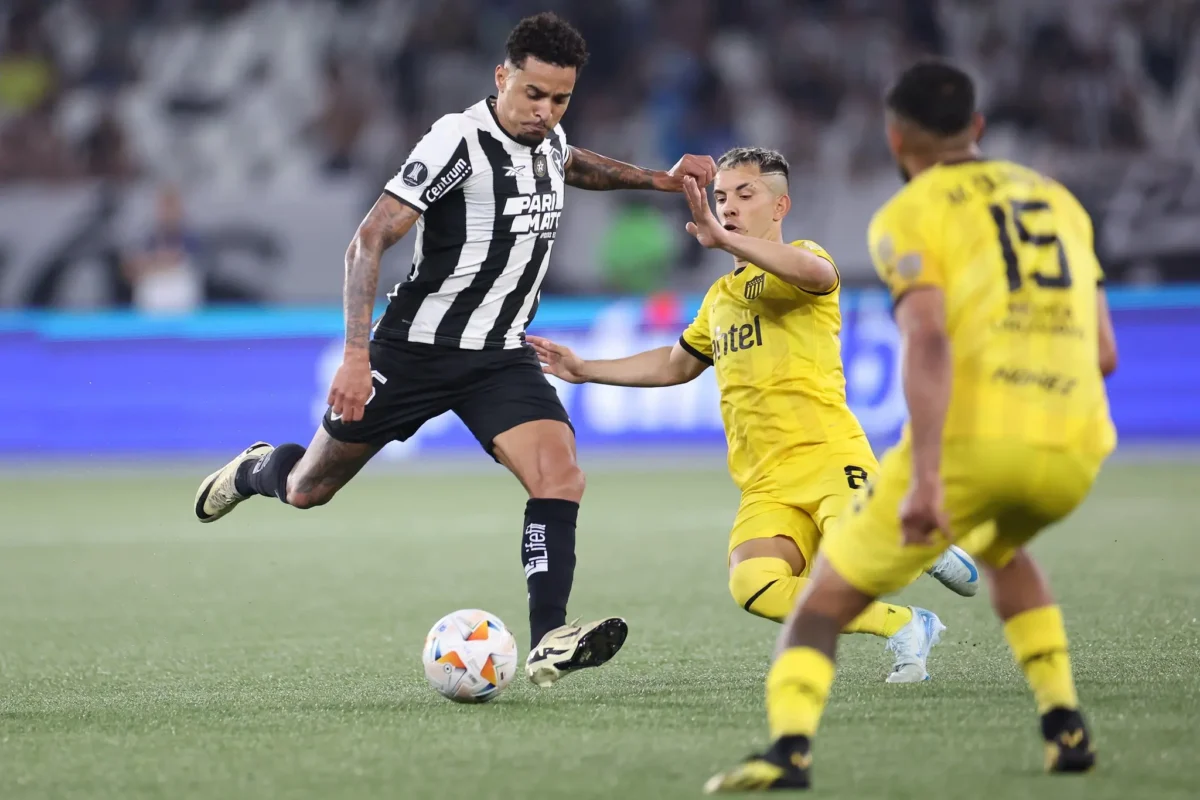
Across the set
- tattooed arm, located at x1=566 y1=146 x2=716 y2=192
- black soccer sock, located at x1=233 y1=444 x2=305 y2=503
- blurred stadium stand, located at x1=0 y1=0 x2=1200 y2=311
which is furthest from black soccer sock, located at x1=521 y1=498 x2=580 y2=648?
blurred stadium stand, located at x1=0 y1=0 x2=1200 y2=311

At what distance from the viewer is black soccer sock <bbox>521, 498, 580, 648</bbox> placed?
551 cm

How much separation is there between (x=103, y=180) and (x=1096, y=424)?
16.4 m

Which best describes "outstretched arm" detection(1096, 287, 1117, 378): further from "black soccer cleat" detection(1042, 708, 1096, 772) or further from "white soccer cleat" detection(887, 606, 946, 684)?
"white soccer cleat" detection(887, 606, 946, 684)

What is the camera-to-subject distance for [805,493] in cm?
558

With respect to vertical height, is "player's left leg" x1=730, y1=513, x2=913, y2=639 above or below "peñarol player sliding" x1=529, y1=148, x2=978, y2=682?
below

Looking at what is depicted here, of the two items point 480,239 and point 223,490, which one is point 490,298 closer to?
point 480,239

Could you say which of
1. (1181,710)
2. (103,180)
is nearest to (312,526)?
(1181,710)

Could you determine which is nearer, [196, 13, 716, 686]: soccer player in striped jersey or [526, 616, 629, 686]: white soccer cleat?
[526, 616, 629, 686]: white soccer cleat

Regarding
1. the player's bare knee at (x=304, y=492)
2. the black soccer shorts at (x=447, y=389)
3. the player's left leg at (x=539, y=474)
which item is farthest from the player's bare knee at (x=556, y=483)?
the player's bare knee at (x=304, y=492)

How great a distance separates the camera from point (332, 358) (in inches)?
582

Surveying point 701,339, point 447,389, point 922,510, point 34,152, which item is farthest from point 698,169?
point 34,152

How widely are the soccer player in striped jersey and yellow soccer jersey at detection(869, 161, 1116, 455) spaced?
2.01 m

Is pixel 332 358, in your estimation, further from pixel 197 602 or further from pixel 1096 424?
pixel 1096 424

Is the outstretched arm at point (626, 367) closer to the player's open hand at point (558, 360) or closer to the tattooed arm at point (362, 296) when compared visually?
the player's open hand at point (558, 360)
